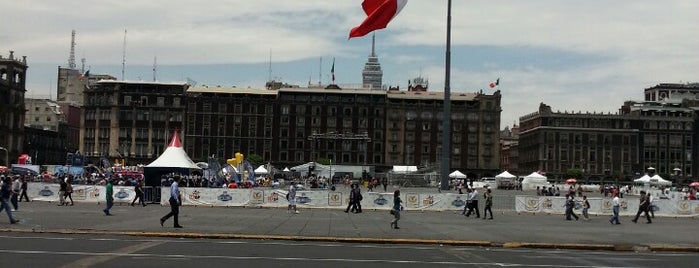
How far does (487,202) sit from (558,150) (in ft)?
423

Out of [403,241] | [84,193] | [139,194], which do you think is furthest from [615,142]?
[403,241]

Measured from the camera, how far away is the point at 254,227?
91.4 feet

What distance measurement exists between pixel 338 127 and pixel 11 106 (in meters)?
56.6

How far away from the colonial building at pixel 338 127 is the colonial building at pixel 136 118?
359 centimetres

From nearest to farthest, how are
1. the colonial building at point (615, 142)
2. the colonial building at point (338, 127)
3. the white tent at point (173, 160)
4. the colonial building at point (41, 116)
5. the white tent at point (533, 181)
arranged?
the white tent at point (173, 160) < the white tent at point (533, 181) < the colonial building at point (338, 127) < the colonial building at point (615, 142) < the colonial building at point (41, 116)

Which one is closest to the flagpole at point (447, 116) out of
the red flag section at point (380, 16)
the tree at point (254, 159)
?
the red flag section at point (380, 16)

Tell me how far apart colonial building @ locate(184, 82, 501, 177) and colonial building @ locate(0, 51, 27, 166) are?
29.0 m

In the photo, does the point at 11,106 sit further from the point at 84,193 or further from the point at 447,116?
the point at 447,116

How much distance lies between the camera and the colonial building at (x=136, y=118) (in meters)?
147

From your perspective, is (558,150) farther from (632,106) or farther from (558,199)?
(558,199)

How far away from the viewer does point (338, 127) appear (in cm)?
14750

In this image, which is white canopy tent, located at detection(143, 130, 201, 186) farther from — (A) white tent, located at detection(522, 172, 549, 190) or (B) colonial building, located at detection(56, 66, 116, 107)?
(B) colonial building, located at detection(56, 66, 116, 107)

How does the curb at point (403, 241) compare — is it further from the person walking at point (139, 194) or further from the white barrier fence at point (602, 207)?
the white barrier fence at point (602, 207)

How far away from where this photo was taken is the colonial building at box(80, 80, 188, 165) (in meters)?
147
